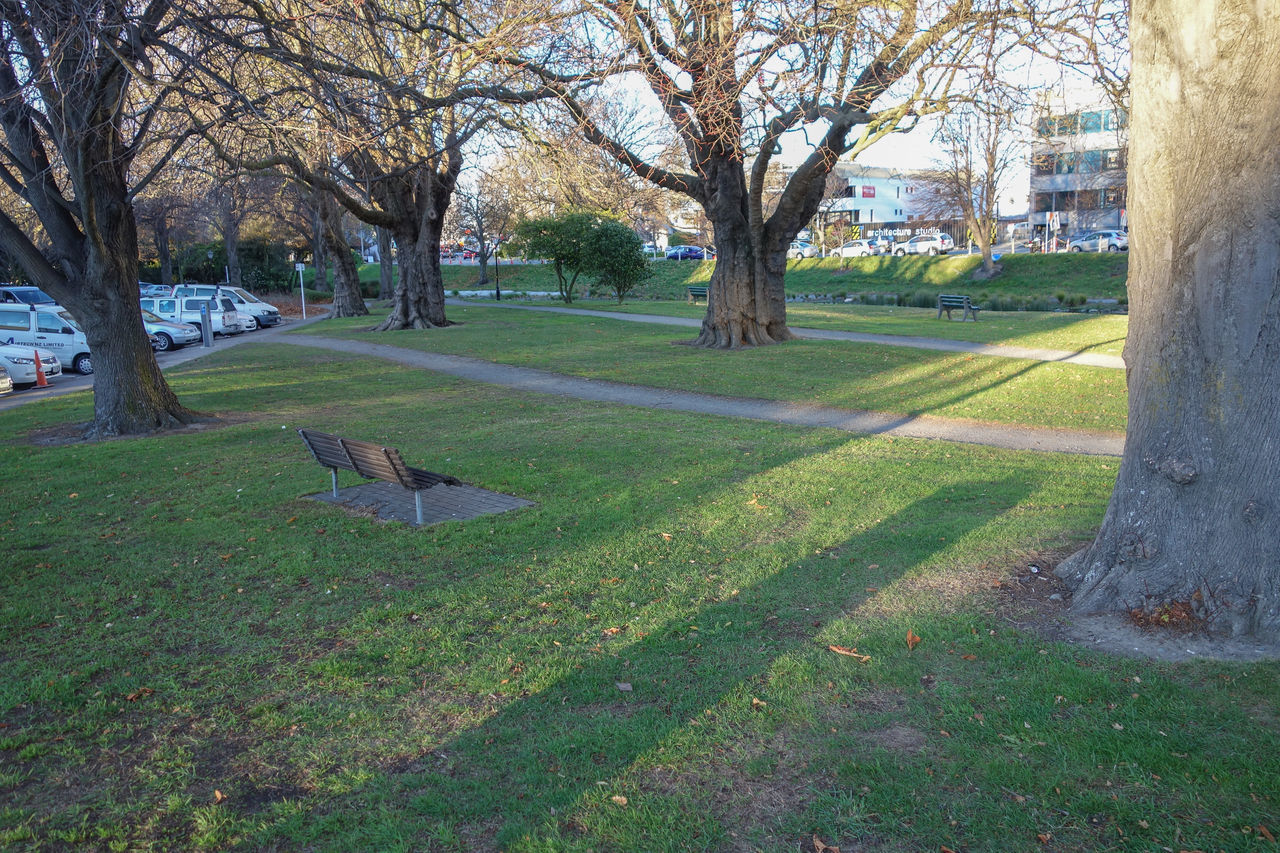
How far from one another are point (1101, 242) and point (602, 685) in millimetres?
55458

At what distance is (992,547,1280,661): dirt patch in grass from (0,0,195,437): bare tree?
930 centimetres

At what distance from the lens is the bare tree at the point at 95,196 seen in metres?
10.2

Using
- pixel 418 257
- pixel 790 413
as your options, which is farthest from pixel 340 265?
pixel 790 413

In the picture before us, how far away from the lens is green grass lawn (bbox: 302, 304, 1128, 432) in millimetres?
13719

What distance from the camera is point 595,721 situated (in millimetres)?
4277

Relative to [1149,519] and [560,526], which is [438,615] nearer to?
[560,526]

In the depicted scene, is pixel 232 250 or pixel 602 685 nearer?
pixel 602 685

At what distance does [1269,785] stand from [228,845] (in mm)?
4050

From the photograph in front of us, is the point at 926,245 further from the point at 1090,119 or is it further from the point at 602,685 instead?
the point at 602,685

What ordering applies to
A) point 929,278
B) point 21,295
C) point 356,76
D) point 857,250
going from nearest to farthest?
point 356,76
point 21,295
point 929,278
point 857,250

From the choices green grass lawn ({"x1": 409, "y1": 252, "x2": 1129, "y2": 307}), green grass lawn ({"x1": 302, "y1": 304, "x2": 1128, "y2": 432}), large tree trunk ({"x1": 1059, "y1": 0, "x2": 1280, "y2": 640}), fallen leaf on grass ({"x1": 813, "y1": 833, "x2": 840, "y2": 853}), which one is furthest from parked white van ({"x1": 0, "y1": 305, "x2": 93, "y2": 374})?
green grass lawn ({"x1": 409, "y1": 252, "x2": 1129, "y2": 307})

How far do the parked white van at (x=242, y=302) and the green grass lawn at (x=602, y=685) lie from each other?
27798 millimetres

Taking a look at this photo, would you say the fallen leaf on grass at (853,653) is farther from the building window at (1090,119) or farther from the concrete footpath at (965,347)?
the concrete footpath at (965,347)

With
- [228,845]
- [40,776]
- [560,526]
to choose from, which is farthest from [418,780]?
[560,526]
